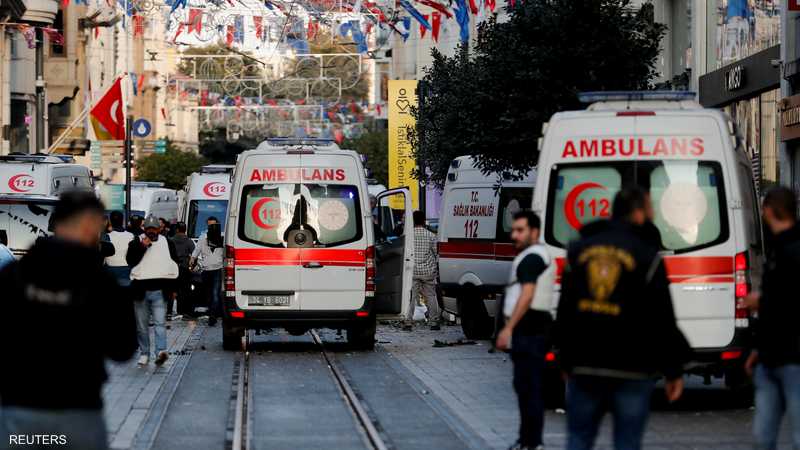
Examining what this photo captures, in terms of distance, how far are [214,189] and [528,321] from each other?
24.7 meters

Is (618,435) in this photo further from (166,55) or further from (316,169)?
(166,55)

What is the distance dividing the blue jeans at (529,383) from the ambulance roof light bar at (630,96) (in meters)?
3.44

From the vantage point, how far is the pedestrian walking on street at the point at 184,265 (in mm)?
30469

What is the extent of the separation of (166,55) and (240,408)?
304 ft

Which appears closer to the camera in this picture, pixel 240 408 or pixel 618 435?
pixel 618 435

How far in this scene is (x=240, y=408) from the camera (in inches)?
587

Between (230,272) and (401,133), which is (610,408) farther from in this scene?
(401,133)

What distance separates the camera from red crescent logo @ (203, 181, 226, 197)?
1400 inches

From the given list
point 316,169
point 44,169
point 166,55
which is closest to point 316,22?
point 44,169

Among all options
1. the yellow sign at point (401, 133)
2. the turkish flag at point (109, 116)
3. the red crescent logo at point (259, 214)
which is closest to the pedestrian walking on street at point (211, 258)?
the red crescent logo at point (259, 214)

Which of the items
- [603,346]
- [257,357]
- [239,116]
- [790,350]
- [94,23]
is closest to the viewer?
[603,346]

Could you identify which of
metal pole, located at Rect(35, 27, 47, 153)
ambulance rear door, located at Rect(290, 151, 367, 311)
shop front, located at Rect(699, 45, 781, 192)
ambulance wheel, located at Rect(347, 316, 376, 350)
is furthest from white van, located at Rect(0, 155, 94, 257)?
metal pole, located at Rect(35, 27, 47, 153)

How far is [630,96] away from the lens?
47.8 feet

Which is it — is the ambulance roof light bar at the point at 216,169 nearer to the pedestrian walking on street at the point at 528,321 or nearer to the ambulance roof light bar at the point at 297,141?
the ambulance roof light bar at the point at 297,141
